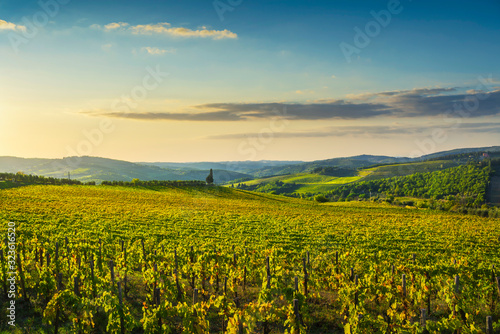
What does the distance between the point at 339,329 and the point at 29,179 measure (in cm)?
9714

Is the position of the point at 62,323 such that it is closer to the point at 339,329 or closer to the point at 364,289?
the point at 339,329

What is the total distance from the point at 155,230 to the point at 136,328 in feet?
59.5

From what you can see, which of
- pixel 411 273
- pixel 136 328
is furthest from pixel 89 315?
pixel 411 273

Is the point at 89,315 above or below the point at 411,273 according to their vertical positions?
above

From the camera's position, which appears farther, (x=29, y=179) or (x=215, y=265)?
(x=29, y=179)

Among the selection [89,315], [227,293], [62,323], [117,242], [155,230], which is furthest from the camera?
[155,230]

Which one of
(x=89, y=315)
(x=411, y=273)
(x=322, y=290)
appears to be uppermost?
(x=89, y=315)

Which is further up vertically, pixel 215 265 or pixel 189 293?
pixel 215 265

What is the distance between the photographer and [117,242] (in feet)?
69.8

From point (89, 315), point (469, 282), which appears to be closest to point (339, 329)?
point (469, 282)

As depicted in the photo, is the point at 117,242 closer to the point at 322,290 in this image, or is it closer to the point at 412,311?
the point at 322,290

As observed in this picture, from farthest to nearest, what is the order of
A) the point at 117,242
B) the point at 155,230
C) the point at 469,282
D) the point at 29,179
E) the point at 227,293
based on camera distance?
1. the point at 29,179
2. the point at 155,230
3. the point at 117,242
4. the point at 227,293
5. the point at 469,282

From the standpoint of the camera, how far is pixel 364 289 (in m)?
10.5

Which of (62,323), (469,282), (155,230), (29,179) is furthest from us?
(29,179)
